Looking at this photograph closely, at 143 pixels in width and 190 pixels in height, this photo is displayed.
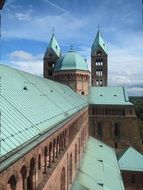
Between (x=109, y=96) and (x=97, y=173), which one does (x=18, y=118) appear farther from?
(x=109, y=96)

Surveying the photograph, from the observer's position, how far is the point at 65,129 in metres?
24.3

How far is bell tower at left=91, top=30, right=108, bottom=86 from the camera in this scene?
75500 mm

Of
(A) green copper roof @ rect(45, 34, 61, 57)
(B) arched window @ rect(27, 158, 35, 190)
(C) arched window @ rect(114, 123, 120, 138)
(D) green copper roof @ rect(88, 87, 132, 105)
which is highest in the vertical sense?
(A) green copper roof @ rect(45, 34, 61, 57)

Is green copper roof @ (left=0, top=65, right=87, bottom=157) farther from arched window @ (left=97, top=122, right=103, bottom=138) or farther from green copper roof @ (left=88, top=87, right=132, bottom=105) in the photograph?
green copper roof @ (left=88, top=87, right=132, bottom=105)

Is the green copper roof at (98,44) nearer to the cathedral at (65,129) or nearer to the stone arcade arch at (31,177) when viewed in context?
the cathedral at (65,129)

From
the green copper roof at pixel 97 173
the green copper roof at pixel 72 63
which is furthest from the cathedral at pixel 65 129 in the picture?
the green copper roof at pixel 72 63

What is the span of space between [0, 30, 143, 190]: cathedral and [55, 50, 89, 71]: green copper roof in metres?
0.17

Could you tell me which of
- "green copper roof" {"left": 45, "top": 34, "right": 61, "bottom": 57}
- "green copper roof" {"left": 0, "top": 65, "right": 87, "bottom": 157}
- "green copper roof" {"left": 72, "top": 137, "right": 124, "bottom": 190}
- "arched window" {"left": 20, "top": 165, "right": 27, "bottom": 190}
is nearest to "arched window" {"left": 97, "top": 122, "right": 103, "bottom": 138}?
"green copper roof" {"left": 72, "top": 137, "right": 124, "bottom": 190}

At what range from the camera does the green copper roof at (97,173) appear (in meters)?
28.8

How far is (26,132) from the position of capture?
46.8ft

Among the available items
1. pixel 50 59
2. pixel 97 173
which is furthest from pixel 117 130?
pixel 50 59

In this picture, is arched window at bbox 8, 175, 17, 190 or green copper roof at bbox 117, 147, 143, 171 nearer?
arched window at bbox 8, 175, 17, 190

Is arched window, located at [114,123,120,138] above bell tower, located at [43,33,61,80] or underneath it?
underneath

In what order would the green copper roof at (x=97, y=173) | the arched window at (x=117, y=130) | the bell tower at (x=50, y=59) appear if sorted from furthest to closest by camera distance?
the bell tower at (x=50, y=59) → the arched window at (x=117, y=130) → the green copper roof at (x=97, y=173)
